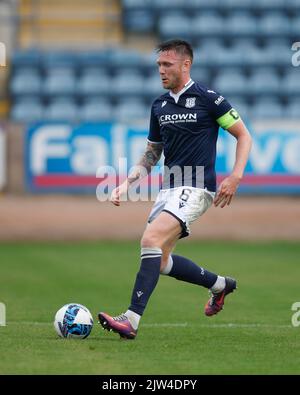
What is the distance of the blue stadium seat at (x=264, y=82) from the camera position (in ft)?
70.9

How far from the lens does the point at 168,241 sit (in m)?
7.96

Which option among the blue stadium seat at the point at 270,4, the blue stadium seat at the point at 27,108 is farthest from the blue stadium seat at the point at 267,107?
the blue stadium seat at the point at 27,108

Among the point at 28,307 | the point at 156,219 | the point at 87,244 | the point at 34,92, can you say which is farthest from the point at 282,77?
the point at 156,219

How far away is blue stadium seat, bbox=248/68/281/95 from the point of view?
21.6 m

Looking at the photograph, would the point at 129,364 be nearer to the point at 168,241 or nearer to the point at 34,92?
the point at 168,241

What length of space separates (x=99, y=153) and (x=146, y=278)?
1095 centimetres

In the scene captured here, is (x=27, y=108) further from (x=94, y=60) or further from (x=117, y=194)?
(x=117, y=194)

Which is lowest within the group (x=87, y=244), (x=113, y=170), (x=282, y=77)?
(x=87, y=244)

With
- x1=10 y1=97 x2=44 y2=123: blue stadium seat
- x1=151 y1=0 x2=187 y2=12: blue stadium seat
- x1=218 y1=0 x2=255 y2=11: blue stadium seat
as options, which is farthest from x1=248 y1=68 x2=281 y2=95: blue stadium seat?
x1=10 y1=97 x2=44 y2=123: blue stadium seat

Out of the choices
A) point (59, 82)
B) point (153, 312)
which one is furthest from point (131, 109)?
point (153, 312)

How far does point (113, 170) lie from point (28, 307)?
27.8 ft

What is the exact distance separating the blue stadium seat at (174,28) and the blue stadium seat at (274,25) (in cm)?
160

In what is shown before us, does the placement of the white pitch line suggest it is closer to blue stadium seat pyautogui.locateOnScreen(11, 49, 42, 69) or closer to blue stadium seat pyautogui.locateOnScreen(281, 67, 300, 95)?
blue stadium seat pyautogui.locateOnScreen(281, 67, 300, 95)
